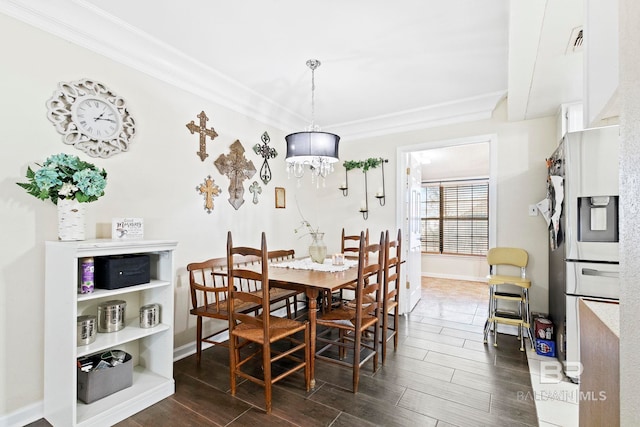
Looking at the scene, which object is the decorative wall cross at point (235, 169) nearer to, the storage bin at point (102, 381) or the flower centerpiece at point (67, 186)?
the flower centerpiece at point (67, 186)

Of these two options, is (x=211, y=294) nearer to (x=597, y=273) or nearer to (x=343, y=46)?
(x=343, y=46)

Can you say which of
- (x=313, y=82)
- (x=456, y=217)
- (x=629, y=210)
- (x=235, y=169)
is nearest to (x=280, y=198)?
(x=235, y=169)

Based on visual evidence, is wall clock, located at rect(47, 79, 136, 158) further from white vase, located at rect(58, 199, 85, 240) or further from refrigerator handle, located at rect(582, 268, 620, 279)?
refrigerator handle, located at rect(582, 268, 620, 279)

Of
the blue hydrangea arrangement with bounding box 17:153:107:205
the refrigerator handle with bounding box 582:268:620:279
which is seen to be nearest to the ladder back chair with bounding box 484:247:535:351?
the refrigerator handle with bounding box 582:268:620:279

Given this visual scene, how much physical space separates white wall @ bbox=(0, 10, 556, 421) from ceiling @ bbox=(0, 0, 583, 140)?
17 centimetres

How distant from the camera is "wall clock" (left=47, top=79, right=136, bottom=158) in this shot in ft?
6.47

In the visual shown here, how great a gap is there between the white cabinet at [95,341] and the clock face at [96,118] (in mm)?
785

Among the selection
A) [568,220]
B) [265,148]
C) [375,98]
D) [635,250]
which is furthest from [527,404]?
[265,148]

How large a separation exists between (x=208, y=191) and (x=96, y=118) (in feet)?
3.39

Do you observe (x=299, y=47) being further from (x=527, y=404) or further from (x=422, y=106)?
(x=527, y=404)

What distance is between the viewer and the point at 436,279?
621cm

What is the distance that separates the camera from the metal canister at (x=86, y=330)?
72.1 inches

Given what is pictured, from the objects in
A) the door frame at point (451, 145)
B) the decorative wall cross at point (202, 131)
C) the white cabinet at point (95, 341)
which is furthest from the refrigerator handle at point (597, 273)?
the decorative wall cross at point (202, 131)

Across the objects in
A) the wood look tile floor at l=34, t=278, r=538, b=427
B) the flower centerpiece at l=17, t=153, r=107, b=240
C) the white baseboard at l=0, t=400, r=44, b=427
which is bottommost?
the wood look tile floor at l=34, t=278, r=538, b=427
